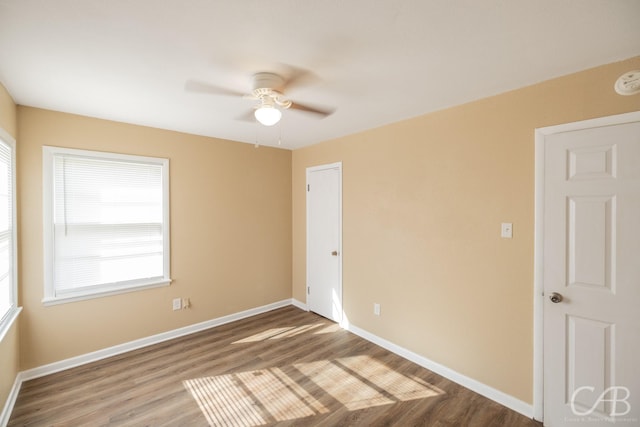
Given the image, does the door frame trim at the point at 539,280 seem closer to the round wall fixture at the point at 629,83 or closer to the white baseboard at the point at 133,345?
the round wall fixture at the point at 629,83

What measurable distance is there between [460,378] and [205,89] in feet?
10.5

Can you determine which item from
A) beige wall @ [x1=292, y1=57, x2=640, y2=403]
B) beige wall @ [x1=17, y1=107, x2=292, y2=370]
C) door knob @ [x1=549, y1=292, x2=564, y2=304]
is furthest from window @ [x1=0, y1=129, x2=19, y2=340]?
door knob @ [x1=549, y1=292, x2=564, y2=304]

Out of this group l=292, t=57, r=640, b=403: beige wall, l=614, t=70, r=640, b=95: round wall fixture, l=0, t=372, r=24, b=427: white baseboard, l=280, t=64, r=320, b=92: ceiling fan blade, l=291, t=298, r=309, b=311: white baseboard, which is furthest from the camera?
l=291, t=298, r=309, b=311: white baseboard

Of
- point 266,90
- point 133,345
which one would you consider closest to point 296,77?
point 266,90

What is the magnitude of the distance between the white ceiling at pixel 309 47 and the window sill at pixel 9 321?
68.8 inches

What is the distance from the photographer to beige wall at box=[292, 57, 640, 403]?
2025mm

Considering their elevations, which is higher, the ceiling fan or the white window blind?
the ceiling fan

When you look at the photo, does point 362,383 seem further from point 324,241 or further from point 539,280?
point 324,241

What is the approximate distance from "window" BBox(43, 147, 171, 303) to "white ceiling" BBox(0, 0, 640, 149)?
0.65 m

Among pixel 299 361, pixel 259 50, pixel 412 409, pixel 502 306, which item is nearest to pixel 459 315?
pixel 502 306

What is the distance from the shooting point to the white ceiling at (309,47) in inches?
49.7

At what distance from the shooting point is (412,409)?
2.12 meters

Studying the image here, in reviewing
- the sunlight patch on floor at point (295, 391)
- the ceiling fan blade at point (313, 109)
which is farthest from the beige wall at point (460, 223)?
the ceiling fan blade at point (313, 109)

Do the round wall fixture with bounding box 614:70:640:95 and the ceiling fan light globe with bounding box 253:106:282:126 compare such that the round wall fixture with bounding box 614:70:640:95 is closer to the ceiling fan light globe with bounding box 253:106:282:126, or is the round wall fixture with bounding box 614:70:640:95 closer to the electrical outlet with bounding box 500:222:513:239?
the electrical outlet with bounding box 500:222:513:239
